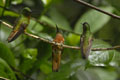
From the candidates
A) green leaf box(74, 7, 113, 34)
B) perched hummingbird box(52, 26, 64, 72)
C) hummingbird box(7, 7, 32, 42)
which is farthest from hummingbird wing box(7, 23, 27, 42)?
green leaf box(74, 7, 113, 34)

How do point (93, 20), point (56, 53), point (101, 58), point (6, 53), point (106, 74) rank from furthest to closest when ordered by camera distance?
point (106, 74) → point (93, 20) → point (6, 53) → point (101, 58) → point (56, 53)

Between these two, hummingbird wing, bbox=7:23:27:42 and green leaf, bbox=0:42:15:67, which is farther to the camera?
green leaf, bbox=0:42:15:67

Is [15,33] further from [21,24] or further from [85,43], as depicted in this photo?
[85,43]

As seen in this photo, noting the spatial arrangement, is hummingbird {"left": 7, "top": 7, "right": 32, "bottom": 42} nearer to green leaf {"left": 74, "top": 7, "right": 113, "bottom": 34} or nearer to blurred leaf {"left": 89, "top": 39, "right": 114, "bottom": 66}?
blurred leaf {"left": 89, "top": 39, "right": 114, "bottom": 66}

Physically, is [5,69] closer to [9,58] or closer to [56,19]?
[9,58]

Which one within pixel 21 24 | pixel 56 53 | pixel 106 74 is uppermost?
pixel 21 24

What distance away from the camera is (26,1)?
2.90 m

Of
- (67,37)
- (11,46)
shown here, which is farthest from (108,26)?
(11,46)

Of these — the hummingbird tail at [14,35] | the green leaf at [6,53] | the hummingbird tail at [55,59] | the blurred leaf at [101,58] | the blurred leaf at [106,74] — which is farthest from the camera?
the blurred leaf at [106,74]

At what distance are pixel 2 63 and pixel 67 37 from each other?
0.63 metres

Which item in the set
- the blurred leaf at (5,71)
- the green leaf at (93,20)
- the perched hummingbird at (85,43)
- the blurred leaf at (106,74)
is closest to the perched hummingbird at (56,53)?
the perched hummingbird at (85,43)

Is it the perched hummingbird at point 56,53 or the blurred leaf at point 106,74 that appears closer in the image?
the perched hummingbird at point 56,53

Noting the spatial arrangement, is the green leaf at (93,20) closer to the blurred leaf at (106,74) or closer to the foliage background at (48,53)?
the foliage background at (48,53)

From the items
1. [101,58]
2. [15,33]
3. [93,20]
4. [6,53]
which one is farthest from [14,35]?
[93,20]
